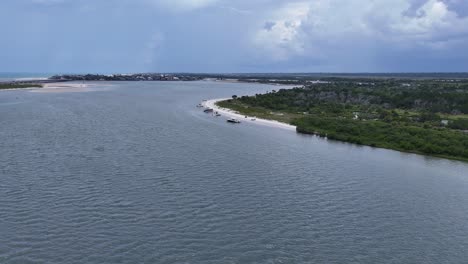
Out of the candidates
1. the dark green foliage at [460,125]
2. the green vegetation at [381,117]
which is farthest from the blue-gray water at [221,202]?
the dark green foliage at [460,125]

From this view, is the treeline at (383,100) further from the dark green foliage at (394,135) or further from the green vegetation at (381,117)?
the dark green foliage at (394,135)

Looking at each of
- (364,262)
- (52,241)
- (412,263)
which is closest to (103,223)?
(52,241)

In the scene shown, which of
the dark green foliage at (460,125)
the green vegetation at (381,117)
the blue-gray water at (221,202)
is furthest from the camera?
the dark green foliage at (460,125)

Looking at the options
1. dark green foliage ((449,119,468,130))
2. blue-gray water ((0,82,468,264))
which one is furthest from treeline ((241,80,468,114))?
blue-gray water ((0,82,468,264))

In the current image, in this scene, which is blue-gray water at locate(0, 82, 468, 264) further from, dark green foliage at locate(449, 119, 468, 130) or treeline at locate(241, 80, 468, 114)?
treeline at locate(241, 80, 468, 114)

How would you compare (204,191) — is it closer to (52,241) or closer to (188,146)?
(52,241)
